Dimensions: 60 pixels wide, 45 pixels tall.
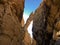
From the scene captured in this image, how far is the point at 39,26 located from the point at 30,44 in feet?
7.41

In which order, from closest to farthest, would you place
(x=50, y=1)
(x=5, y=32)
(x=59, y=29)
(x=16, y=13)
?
(x=5, y=32), (x=16, y=13), (x=59, y=29), (x=50, y=1)

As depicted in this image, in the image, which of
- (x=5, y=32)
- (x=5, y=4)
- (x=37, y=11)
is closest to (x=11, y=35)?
(x=5, y=32)

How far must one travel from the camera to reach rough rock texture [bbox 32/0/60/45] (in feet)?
48.0

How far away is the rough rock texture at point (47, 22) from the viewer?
14617 millimetres

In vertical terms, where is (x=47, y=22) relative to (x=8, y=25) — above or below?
below

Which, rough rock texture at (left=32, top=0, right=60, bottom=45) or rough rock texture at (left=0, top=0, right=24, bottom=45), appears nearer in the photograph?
rough rock texture at (left=0, top=0, right=24, bottom=45)

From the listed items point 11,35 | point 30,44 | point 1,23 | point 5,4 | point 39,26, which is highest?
point 5,4

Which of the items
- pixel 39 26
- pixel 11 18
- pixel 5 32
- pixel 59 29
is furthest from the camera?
pixel 39 26

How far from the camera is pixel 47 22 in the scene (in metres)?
15.4

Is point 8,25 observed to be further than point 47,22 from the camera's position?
No

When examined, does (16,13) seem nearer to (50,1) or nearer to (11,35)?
(11,35)

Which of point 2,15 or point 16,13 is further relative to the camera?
point 16,13

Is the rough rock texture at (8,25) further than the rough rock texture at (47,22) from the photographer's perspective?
No

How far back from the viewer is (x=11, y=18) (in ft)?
25.0
